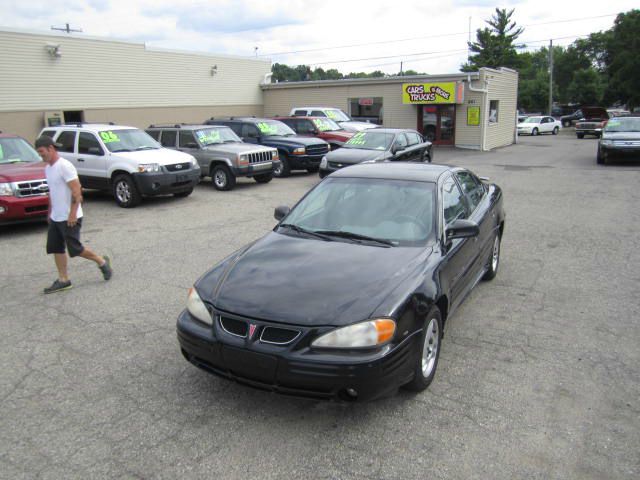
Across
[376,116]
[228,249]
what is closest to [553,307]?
[228,249]

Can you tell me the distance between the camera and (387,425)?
11.6 ft

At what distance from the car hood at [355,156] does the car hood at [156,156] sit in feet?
12.6

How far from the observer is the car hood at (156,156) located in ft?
38.2

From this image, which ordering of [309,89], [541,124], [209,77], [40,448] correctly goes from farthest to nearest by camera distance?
[541,124], [309,89], [209,77], [40,448]

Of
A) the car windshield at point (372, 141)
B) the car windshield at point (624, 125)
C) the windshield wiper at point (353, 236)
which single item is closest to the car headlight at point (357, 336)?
the windshield wiper at point (353, 236)

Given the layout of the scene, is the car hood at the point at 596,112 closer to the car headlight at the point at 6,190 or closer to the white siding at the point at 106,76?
the white siding at the point at 106,76

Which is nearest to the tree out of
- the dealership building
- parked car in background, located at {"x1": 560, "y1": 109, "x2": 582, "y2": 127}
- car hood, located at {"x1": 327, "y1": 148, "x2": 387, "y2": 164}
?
parked car in background, located at {"x1": 560, "y1": 109, "x2": 582, "y2": 127}

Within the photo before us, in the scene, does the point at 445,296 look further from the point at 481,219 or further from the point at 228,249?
the point at 228,249

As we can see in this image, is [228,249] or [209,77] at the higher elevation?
[209,77]

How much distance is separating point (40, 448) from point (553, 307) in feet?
15.7

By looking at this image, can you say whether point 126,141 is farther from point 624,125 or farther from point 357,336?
point 624,125

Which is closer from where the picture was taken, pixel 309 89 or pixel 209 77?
pixel 209 77

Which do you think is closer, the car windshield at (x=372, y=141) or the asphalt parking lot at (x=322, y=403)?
the asphalt parking lot at (x=322, y=403)

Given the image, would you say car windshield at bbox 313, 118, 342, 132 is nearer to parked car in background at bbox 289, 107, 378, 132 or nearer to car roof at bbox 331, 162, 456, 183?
parked car in background at bbox 289, 107, 378, 132
